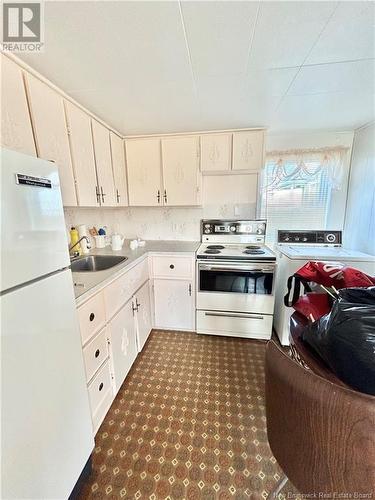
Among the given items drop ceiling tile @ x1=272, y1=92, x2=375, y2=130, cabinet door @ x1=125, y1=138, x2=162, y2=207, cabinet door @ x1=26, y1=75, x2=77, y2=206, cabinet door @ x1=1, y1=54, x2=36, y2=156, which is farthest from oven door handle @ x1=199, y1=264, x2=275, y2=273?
cabinet door @ x1=1, y1=54, x2=36, y2=156

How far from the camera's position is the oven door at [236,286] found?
84.6 inches

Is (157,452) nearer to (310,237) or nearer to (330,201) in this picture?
(310,237)

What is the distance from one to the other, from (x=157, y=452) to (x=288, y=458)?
0.89 metres

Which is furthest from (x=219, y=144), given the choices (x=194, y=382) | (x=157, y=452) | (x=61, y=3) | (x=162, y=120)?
(x=157, y=452)

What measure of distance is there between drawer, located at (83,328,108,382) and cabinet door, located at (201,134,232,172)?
6.61ft

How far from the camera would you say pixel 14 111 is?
115cm

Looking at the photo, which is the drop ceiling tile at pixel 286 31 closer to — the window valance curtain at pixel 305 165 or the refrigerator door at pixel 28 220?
the refrigerator door at pixel 28 220

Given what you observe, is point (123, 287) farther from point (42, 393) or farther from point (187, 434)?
point (187, 434)

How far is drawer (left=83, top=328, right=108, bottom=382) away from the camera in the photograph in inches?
48.7

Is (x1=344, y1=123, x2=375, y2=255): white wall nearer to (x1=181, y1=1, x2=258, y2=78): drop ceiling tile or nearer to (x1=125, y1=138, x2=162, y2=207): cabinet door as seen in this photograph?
(x1=181, y1=1, x2=258, y2=78): drop ceiling tile

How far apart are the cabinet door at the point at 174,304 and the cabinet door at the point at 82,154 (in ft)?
3.71

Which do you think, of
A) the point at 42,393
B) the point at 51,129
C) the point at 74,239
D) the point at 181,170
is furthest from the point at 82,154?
the point at 42,393

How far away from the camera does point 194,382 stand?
1785 millimetres

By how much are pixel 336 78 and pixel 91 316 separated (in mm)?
2220
